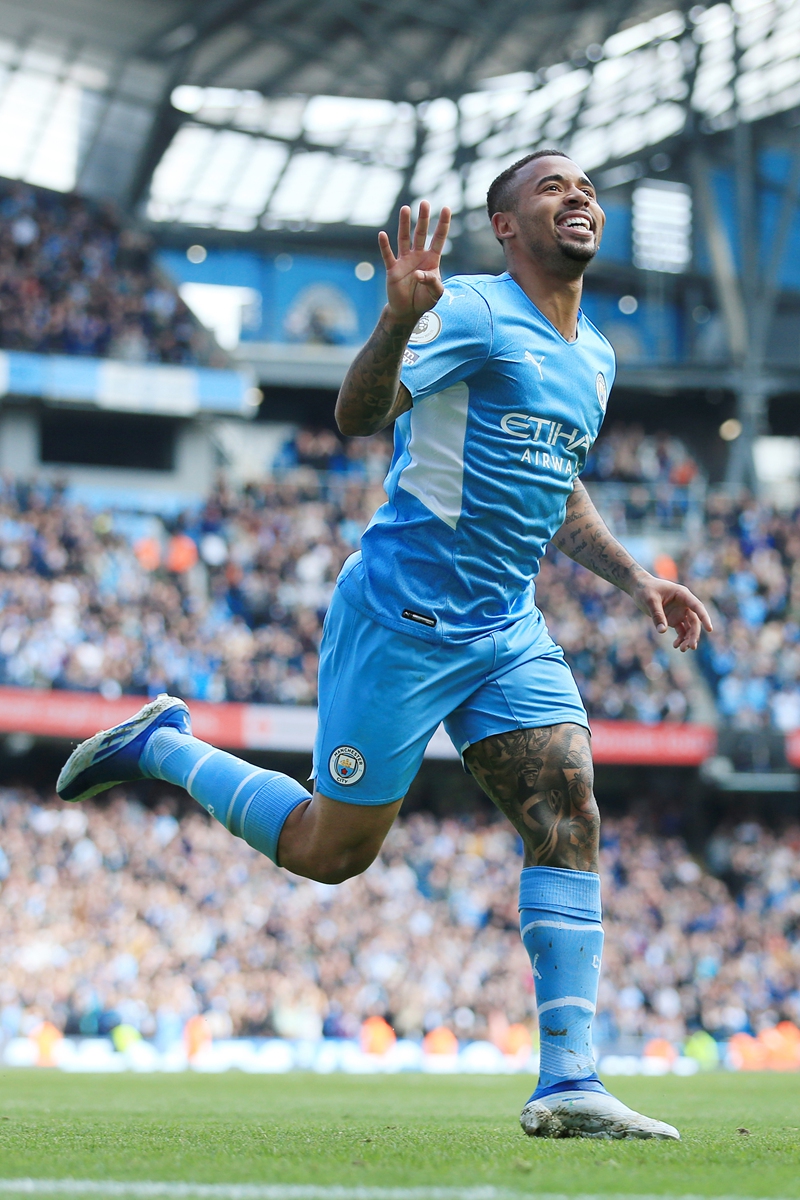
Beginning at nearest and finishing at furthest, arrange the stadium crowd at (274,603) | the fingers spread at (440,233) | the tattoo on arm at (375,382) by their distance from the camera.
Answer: the fingers spread at (440,233) < the tattoo on arm at (375,382) < the stadium crowd at (274,603)

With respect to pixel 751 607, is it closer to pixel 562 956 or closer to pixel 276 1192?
pixel 562 956

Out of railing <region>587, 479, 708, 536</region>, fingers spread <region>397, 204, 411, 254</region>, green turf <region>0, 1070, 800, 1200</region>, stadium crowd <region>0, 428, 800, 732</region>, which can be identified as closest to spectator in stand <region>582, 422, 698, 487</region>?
railing <region>587, 479, 708, 536</region>

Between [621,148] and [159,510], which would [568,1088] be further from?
[621,148]

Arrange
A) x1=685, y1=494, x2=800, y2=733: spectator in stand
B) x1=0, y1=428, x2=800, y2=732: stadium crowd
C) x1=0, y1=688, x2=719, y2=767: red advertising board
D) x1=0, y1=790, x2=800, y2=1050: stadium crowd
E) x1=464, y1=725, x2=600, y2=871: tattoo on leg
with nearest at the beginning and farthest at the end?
1. x1=464, y1=725, x2=600, y2=871: tattoo on leg
2. x1=0, y1=790, x2=800, y2=1050: stadium crowd
3. x1=0, y1=688, x2=719, y2=767: red advertising board
4. x1=0, y1=428, x2=800, y2=732: stadium crowd
5. x1=685, y1=494, x2=800, y2=733: spectator in stand

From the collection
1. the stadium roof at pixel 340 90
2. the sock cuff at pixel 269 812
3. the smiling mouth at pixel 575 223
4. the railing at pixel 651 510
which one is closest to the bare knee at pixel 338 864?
the sock cuff at pixel 269 812

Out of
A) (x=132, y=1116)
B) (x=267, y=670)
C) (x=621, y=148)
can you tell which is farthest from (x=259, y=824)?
(x=621, y=148)

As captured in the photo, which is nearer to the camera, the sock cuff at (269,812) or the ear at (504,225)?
the sock cuff at (269,812)

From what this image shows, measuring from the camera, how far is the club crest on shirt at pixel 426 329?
3.91 metres

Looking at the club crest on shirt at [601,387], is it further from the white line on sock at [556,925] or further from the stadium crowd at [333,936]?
the stadium crowd at [333,936]

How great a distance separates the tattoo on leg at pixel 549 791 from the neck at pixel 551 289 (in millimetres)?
1179

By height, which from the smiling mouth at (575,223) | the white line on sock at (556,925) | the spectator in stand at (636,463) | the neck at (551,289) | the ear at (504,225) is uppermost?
the spectator in stand at (636,463)

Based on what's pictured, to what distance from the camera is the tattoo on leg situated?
417 cm

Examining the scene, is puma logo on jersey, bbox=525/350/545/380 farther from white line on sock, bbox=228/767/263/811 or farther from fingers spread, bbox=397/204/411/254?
white line on sock, bbox=228/767/263/811

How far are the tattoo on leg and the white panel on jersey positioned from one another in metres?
0.66
